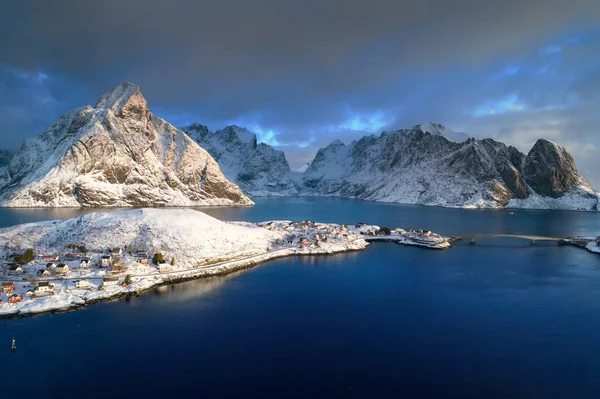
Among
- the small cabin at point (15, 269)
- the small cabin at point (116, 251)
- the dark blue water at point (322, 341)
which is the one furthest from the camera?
the small cabin at point (116, 251)

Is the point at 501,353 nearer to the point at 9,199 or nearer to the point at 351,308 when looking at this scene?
the point at 351,308

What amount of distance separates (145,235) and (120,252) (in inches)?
269

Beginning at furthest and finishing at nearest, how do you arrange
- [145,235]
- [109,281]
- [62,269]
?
[145,235]
[62,269]
[109,281]

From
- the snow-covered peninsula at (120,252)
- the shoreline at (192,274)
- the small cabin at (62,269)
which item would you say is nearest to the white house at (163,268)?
the snow-covered peninsula at (120,252)

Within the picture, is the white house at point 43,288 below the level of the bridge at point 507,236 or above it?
below

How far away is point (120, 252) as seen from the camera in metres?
69.1

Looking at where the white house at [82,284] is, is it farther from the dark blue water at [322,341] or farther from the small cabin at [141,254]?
the small cabin at [141,254]

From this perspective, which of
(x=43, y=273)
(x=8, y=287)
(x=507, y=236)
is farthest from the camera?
(x=507, y=236)

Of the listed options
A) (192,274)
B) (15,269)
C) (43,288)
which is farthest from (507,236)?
(15,269)

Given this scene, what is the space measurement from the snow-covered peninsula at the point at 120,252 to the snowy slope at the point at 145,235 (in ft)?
0.51

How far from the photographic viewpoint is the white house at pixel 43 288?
50.3 m

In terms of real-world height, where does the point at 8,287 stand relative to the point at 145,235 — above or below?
below

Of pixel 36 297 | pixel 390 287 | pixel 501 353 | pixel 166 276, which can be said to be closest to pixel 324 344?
pixel 501 353

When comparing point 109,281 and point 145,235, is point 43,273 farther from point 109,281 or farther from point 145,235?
point 145,235
